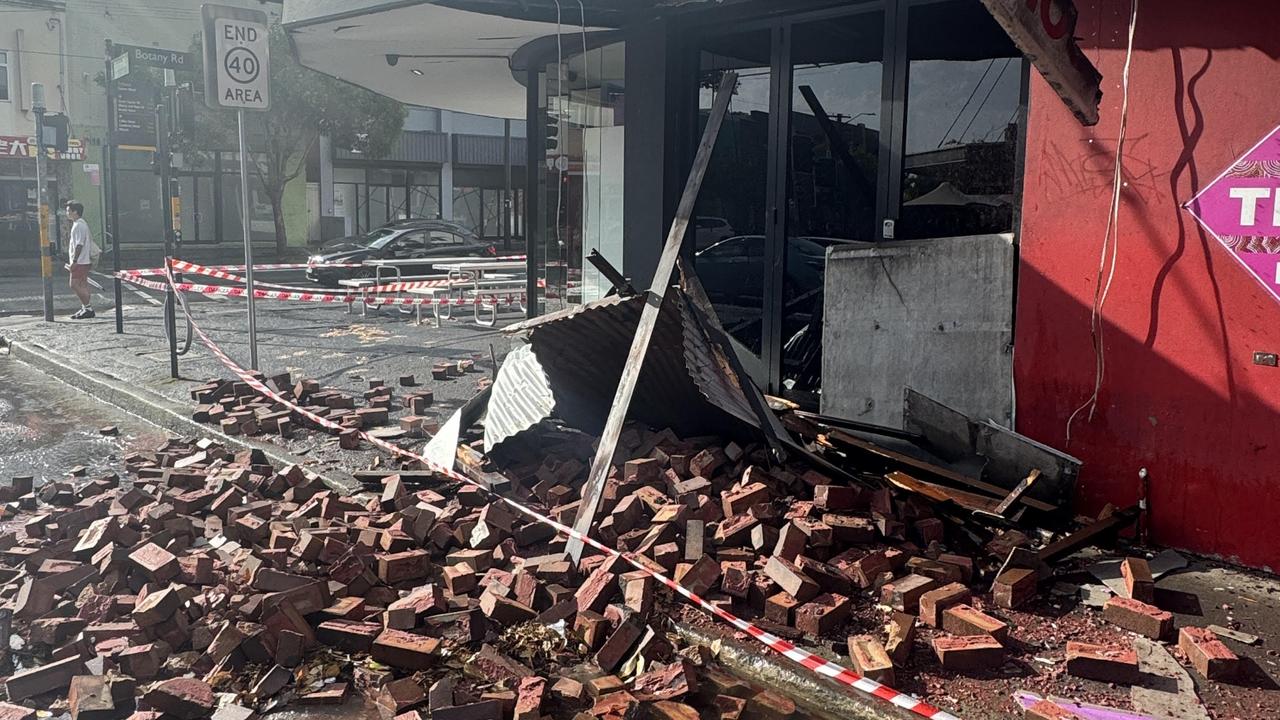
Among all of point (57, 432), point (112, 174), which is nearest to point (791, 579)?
point (57, 432)

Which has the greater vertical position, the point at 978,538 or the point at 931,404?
the point at 931,404

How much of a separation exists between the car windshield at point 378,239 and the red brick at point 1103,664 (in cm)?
2304

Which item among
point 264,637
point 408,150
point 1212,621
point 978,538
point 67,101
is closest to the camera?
point 264,637

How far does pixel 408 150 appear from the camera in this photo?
39.7m

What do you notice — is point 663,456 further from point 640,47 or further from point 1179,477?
point 640,47

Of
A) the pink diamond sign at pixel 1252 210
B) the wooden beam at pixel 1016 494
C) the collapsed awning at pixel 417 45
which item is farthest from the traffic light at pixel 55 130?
the pink diamond sign at pixel 1252 210

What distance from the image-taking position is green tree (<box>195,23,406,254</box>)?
3125 cm

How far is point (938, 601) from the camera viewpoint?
4.54 m

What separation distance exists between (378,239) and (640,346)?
71.1 ft

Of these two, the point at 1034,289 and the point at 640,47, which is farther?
the point at 640,47

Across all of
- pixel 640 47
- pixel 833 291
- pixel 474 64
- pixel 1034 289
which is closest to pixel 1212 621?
pixel 1034 289

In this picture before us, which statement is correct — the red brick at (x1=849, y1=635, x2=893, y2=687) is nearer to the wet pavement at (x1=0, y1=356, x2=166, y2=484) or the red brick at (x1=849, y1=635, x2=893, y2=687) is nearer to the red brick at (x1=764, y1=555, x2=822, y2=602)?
the red brick at (x1=764, y1=555, x2=822, y2=602)

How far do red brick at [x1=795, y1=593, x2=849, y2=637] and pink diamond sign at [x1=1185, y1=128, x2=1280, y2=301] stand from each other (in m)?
2.84

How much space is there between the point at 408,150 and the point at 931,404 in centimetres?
3600
